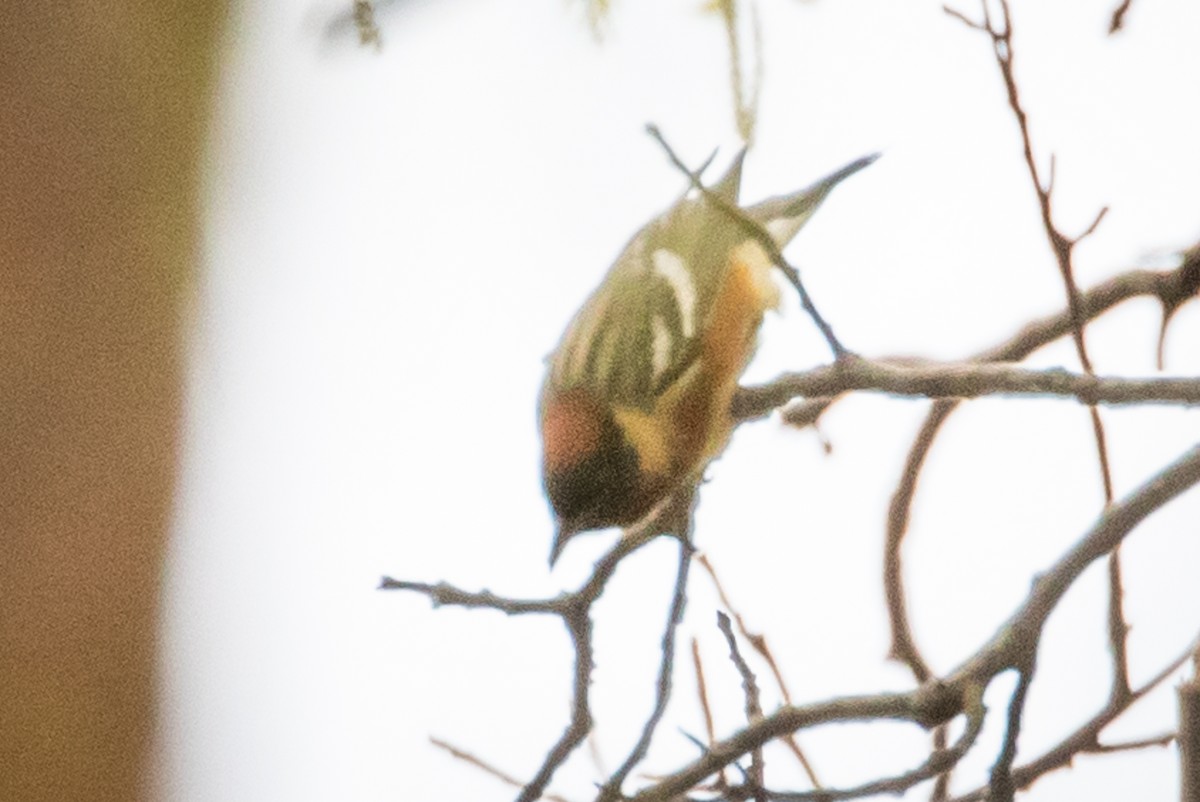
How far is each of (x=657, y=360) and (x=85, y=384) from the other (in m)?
0.43

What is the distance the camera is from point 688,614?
0.76m

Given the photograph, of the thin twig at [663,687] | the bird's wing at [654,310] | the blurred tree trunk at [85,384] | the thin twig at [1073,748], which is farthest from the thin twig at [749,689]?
the blurred tree trunk at [85,384]

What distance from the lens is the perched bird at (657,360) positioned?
0.75 m

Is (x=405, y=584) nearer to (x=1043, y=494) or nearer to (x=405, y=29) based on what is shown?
(x=1043, y=494)

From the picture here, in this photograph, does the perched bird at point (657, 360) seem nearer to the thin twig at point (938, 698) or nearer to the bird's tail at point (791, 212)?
the bird's tail at point (791, 212)

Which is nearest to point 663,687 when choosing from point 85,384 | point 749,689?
point 749,689

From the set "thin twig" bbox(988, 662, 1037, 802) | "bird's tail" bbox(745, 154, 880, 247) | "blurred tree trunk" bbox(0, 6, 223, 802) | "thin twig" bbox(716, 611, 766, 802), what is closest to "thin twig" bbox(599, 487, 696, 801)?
"thin twig" bbox(716, 611, 766, 802)

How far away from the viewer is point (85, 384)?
83 cm

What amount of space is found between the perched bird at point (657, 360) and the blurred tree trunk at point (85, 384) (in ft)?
1.06

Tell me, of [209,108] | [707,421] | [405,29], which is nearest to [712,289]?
[707,421]

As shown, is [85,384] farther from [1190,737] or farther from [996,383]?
[1190,737]

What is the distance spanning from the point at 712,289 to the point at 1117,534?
15.0 inches

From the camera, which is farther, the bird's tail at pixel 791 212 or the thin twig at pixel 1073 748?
the bird's tail at pixel 791 212

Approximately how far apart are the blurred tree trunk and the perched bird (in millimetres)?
323
